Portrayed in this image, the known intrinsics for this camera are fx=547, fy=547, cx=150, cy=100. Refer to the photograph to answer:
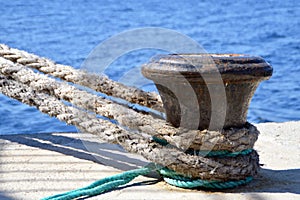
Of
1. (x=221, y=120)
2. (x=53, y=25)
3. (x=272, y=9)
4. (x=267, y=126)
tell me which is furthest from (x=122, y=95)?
(x=272, y=9)

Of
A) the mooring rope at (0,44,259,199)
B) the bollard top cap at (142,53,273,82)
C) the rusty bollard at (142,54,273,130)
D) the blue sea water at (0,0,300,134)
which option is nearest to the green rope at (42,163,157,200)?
the mooring rope at (0,44,259,199)

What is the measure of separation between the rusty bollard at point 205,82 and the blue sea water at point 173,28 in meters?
2.81

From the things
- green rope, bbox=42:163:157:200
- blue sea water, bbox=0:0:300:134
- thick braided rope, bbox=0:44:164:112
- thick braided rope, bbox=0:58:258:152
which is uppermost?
blue sea water, bbox=0:0:300:134

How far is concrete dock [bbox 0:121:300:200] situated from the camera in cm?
232

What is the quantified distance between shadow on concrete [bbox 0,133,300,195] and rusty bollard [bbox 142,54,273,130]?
289mm

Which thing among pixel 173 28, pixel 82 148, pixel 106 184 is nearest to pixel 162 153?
pixel 106 184

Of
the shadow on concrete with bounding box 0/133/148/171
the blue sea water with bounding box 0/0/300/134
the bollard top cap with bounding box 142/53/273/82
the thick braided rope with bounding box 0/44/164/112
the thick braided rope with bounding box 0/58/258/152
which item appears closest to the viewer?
the bollard top cap with bounding box 142/53/273/82

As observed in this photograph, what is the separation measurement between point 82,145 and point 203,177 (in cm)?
103

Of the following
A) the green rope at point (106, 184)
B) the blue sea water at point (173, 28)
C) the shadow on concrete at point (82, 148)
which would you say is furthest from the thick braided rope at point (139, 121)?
the blue sea water at point (173, 28)

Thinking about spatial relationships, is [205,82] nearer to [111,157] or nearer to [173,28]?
[111,157]

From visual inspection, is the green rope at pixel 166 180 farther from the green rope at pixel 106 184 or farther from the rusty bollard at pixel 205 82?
the rusty bollard at pixel 205 82

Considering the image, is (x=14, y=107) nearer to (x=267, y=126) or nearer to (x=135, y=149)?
(x=267, y=126)

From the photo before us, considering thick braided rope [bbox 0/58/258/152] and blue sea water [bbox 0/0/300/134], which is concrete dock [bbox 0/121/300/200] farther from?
blue sea water [bbox 0/0/300/134]

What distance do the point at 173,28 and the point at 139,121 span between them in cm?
1016
